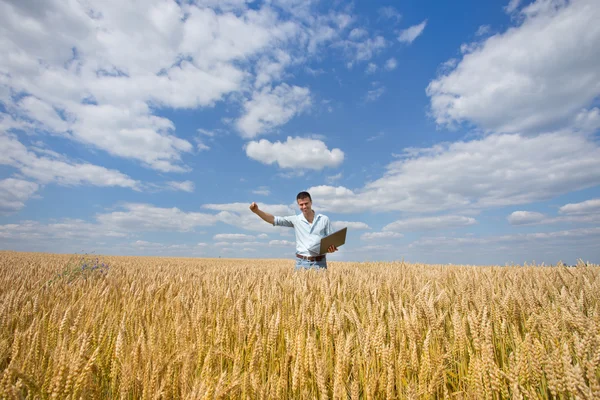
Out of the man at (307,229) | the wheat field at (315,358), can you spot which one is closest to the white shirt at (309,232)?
the man at (307,229)

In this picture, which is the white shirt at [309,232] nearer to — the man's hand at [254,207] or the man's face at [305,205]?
the man's face at [305,205]

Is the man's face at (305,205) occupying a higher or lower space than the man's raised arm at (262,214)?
higher

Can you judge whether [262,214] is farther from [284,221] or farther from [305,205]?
[305,205]

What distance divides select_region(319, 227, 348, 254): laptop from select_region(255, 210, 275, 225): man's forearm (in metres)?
1.47

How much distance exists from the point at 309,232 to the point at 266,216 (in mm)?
898

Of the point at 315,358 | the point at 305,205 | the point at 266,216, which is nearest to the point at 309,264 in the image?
the point at 305,205

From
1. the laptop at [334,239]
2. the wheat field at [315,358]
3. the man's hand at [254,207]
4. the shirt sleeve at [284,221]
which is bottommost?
the wheat field at [315,358]

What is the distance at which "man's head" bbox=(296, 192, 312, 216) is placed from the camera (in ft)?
20.3

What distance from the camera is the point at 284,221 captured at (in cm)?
655

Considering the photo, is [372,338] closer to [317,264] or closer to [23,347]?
[23,347]

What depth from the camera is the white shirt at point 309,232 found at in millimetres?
6176

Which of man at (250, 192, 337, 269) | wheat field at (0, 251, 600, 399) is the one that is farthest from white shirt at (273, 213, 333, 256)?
wheat field at (0, 251, 600, 399)

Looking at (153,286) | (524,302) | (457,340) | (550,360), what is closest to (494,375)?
(550,360)

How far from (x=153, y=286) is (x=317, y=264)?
3126 millimetres
